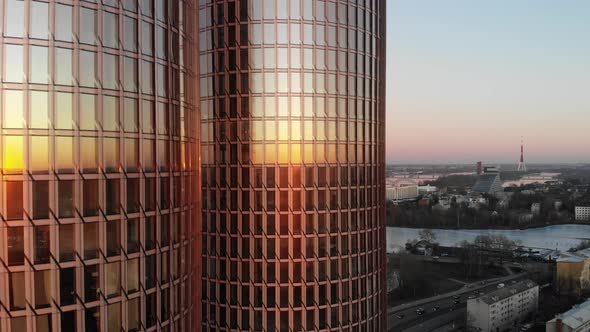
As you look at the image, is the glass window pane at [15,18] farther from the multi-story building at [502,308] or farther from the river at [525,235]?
the river at [525,235]

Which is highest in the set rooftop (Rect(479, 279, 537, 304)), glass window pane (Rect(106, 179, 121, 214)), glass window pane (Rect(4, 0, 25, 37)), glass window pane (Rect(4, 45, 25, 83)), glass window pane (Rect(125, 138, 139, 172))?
glass window pane (Rect(4, 0, 25, 37))

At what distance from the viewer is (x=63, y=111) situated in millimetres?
19734

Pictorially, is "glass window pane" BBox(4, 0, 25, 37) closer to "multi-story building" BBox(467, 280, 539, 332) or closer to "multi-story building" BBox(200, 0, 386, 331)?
"multi-story building" BBox(200, 0, 386, 331)

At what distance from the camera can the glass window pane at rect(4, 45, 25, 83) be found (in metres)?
18.9

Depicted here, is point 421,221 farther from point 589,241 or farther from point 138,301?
point 138,301

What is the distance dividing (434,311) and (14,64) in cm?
10011

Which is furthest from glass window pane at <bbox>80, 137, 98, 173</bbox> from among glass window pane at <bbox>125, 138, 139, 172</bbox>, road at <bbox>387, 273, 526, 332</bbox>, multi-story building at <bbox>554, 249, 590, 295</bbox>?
multi-story building at <bbox>554, 249, 590, 295</bbox>

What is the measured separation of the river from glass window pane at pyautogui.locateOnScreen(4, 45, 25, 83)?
138 metres

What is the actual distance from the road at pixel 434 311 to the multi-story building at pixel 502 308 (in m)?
5.81

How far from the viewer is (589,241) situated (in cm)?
15825

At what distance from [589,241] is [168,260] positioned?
171m

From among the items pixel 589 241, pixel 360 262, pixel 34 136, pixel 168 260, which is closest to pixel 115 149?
pixel 34 136

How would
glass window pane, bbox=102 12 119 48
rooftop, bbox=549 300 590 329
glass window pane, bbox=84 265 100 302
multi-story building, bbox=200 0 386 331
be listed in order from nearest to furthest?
glass window pane, bbox=84 265 100 302 → glass window pane, bbox=102 12 119 48 → multi-story building, bbox=200 0 386 331 → rooftop, bbox=549 300 590 329

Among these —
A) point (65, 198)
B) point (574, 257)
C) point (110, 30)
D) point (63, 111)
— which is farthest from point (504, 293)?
point (63, 111)
